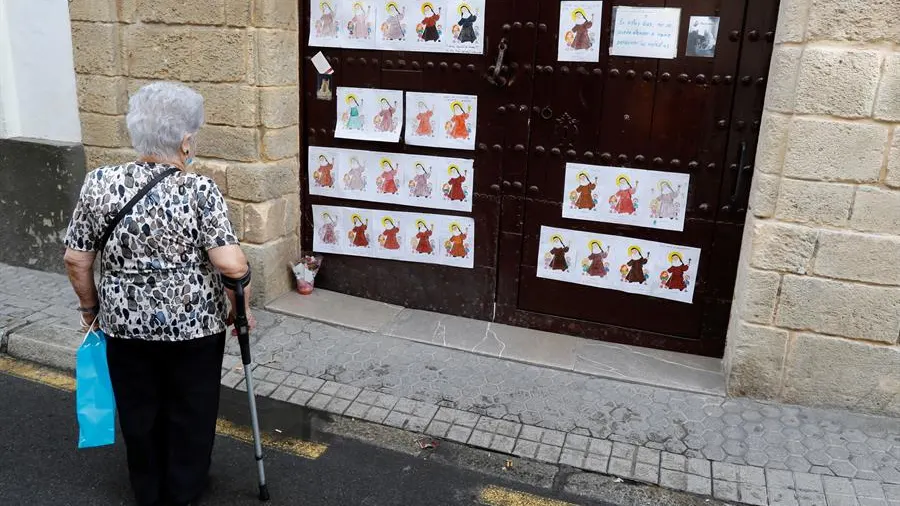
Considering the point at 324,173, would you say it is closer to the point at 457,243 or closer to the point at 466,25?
the point at 457,243

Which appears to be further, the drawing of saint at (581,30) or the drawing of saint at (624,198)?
the drawing of saint at (624,198)

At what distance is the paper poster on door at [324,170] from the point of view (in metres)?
5.01

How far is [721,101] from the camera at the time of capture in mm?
4031

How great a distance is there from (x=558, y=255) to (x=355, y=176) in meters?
1.50

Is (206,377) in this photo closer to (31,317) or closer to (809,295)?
(31,317)

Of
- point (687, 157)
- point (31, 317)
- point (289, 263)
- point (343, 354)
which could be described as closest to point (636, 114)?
point (687, 157)

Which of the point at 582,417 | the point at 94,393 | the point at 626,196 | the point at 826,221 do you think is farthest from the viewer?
the point at 626,196

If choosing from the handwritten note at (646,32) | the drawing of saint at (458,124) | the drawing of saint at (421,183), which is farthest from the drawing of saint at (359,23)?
the handwritten note at (646,32)

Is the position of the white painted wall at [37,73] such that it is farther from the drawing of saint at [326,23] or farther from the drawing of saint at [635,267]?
the drawing of saint at [635,267]

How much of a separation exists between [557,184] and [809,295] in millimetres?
1555

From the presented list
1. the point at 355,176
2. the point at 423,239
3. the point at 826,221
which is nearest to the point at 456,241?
the point at 423,239

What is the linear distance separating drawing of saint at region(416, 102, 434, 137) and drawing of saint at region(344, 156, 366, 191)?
1.66ft

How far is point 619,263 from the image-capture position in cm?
447

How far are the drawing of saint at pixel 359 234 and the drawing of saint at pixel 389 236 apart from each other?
0.38 ft
